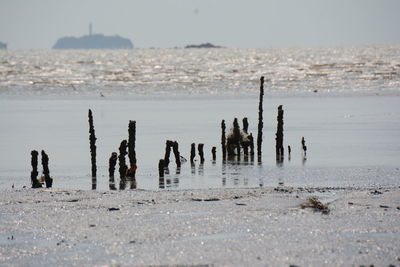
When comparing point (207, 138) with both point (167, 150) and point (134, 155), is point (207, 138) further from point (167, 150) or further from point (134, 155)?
point (134, 155)

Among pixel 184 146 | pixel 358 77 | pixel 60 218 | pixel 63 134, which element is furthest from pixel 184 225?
pixel 358 77

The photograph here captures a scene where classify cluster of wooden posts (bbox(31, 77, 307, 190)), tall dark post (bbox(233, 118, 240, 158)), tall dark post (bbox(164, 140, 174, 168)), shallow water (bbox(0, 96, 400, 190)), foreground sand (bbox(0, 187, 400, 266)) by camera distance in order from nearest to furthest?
1. foreground sand (bbox(0, 187, 400, 266))
2. cluster of wooden posts (bbox(31, 77, 307, 190))
3. shallow water (bbox(0, 96, 400, 190))
4. tall dark post (bbox(164, 140, 174, 168))
5. tall dark post (bbox(233, 118, 240, 158))

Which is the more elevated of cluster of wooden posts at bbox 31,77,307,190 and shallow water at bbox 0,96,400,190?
cluster of wooden posts at bbox 31,77,307,190

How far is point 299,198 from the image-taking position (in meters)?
20.2

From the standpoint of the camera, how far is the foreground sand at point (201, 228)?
46.4 ft

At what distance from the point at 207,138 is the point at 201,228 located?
2320 cm

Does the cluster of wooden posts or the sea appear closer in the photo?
the cluster of wooden posts

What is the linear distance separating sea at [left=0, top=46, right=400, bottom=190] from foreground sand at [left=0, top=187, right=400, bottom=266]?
3.71 m

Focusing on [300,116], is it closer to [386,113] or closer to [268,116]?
[268,116]

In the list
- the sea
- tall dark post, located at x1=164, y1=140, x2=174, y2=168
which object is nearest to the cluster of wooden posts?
tall dark post, located at x1=164, y1=140, x2=174, y2=168

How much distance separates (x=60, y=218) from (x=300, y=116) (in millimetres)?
35369

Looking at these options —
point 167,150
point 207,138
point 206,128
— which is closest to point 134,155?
point 167,150

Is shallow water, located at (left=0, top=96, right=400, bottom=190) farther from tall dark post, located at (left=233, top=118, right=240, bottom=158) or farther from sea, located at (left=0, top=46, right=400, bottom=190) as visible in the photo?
tall dark post, located at (left=233, top=118, right=240, bottom=158)

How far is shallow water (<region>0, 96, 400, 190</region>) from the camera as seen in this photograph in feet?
86.7
